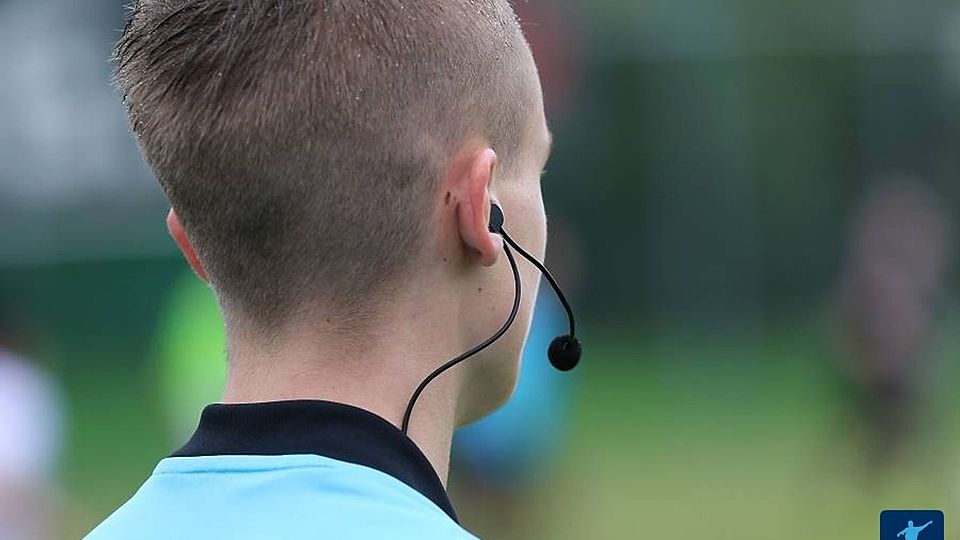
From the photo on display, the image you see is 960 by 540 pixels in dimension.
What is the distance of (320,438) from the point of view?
1.33 m

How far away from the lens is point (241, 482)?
132 cm

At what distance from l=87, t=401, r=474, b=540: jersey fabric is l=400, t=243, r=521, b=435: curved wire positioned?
4 cm

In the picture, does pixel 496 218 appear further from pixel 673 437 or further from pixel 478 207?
pixel 673 437

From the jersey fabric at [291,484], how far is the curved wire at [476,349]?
41 millimetres

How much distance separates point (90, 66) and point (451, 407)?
13044mm

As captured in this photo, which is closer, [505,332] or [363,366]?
[363,366]

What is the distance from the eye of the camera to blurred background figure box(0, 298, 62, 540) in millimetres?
7230

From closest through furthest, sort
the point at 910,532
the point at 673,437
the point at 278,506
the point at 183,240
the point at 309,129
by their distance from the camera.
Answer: the point at 278,506 < the point at 309,129 < the point at 910,532 < the point at 183,240 < the point at 673,437

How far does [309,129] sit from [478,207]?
164 mm

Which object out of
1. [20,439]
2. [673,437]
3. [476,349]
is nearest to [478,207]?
[476,349]

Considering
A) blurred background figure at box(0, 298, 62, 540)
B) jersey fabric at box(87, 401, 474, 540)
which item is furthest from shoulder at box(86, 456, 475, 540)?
blurred background figure at box(0, 298, 62, 540)

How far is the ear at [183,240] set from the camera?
5.09ft

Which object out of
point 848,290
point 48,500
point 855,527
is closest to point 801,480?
point 848,290

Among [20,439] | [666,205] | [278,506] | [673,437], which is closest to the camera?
[278,506]
